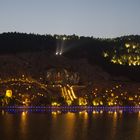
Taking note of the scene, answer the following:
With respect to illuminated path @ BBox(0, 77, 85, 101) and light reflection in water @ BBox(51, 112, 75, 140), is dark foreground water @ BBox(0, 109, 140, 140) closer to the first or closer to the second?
light reflection in water @ BBox(51, 112, 75, 140)

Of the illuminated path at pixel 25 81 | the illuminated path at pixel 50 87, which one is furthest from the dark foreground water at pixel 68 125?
the illuminated path at pixel 25 81

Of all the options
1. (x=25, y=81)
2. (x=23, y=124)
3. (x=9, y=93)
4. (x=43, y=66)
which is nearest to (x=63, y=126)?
(x=23, y=124)

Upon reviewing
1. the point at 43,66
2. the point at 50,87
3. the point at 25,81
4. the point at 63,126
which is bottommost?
the point at 63,126

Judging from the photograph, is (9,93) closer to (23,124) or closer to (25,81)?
(25,81)

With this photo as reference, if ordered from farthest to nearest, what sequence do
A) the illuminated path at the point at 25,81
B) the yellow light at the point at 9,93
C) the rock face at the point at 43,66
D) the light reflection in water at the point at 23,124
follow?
the rock face at the point at 43,66, the illuminated path at the point at 25,81, the yellow light at the point at 9,93, the light reflection in water at the point at 23,124

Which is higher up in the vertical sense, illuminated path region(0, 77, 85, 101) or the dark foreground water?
illuminated path region(0, 77, 85, 101)

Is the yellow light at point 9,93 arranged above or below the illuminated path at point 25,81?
below

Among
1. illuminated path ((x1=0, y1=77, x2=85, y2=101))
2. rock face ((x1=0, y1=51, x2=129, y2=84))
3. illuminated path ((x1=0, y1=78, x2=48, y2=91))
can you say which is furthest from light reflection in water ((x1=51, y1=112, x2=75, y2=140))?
rock face ((x1=0, y1=51, x2=129, y2=84))

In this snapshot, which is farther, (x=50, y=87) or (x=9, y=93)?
(x=50, y=87)

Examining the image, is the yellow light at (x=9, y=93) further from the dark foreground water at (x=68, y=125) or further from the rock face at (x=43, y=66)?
the dark foreground water at (x=68, y=125)
